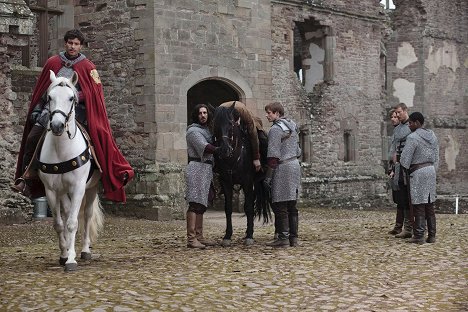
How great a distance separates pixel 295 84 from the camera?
22.0 meters

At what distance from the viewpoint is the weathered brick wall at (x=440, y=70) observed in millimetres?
30250

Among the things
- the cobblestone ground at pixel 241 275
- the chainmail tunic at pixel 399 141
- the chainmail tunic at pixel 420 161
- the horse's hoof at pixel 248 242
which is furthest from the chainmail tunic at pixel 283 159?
the chainmail tunic at pixel 399 141

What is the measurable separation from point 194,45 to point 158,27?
103cm

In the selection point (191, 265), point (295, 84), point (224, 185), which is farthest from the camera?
point (295, 84)

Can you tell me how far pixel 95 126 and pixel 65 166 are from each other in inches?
29.4

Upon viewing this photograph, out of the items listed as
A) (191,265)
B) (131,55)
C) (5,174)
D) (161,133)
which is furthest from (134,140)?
(191,265)

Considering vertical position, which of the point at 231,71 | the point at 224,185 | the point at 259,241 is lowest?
the point at 259,241

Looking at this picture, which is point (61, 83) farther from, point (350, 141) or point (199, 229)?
point (350, 141)

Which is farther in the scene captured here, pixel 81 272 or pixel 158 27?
pixel 158 27

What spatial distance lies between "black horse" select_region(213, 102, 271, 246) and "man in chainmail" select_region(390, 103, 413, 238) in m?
2.29

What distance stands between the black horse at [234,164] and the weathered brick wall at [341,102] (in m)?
10.1

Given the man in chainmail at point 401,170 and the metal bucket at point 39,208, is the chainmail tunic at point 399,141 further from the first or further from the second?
the metal bucket at point 39,208

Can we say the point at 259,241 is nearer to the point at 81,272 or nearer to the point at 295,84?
the point at 81,272

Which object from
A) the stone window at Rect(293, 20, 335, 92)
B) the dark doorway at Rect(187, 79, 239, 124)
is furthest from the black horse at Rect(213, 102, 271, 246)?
the stone window at Rect(293, 20, 335, 92)
